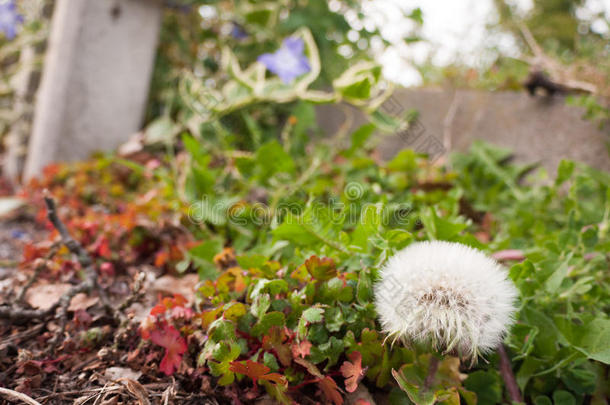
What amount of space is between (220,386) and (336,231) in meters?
0.42

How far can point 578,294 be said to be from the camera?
3.48 feet

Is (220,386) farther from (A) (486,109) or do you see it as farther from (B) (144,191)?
(A) (486,109)

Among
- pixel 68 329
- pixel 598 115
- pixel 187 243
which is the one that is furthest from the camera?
pixel 598 115

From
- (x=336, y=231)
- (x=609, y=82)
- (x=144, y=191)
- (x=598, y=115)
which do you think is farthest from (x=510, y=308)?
(x=144, y=191)

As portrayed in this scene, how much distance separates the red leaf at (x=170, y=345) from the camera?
33.1 inches

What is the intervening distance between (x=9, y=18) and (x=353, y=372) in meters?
3.04

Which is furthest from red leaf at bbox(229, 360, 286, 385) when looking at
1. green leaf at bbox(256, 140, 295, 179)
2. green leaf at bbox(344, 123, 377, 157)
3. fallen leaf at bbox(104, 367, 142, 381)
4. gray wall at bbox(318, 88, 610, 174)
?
gray wall at bbox(318, 88, 610, 174)

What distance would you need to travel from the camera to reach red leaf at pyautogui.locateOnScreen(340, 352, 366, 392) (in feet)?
2.49

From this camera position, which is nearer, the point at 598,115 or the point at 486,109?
the point at 598,115

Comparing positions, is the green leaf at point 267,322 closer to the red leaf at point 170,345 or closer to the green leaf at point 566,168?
the red leaf at point 170,345

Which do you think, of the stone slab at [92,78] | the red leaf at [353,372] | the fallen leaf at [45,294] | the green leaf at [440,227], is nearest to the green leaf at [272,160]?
the green leaf at [440,227]

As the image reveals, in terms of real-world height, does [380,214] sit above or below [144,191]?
above

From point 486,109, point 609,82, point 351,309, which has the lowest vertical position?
point 351,309

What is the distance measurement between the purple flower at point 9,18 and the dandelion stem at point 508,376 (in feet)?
10.4
